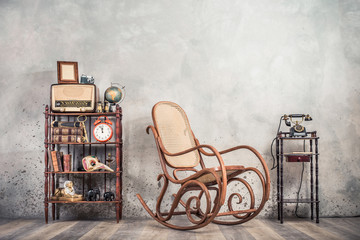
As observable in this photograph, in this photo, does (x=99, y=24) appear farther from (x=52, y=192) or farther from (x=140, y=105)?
(x=52, y=192)

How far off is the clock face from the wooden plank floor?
2.60ft

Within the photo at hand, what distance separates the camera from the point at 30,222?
10.3ft

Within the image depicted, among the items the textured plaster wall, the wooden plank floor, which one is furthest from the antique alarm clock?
the wooden plank floor

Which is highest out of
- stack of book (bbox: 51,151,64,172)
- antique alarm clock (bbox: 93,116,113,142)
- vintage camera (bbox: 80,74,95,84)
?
vintage camera (bbox: 80,74,95,84)

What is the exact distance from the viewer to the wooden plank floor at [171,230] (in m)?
2.49

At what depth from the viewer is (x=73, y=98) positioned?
3.13m

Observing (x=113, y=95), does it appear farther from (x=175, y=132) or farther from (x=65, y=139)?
(x=175, y=132)

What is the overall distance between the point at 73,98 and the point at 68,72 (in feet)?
0.95

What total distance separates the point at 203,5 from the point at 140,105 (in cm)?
129

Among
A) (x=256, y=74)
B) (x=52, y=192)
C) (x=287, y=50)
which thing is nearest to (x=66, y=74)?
(x=52, y=192)

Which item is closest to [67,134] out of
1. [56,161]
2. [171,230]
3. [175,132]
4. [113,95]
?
[56,161]

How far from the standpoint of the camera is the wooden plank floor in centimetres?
249

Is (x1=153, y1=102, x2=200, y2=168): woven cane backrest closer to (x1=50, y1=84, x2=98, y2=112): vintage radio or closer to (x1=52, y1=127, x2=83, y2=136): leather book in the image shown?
(x1=50, y1=84, x2=98, y2=112): vintage radio

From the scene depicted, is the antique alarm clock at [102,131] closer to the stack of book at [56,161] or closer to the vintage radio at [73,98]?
the vintage radio at [73,98]
